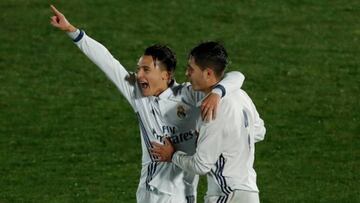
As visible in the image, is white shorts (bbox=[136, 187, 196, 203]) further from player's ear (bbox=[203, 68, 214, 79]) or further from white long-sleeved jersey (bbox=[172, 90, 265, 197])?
player's ear (bbox=[203, 68, 214, 79])

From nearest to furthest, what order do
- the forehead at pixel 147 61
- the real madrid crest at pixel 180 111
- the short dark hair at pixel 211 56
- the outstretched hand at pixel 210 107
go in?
the outstretched hand at pixel 210 107
the short dark hair at pixel 211 56
the forehead at pixel 147 61
the real madrid crest at pixel 180 111

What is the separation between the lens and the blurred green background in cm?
1405

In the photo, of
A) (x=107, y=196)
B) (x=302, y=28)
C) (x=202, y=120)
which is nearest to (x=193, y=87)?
(x=202, y=120)

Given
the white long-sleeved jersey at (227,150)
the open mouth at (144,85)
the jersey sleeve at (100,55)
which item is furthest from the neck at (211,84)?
the jersey sleeve at (100,55)

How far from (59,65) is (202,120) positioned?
1020cm

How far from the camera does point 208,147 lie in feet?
27.0

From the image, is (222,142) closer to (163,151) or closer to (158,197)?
(163,151)

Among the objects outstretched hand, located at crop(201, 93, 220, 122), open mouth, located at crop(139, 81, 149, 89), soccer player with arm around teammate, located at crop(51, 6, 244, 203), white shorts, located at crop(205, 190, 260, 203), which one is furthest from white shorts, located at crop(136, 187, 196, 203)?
outstretched hand, located at crop(201, 93, 220, 122)

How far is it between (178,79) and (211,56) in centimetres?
925

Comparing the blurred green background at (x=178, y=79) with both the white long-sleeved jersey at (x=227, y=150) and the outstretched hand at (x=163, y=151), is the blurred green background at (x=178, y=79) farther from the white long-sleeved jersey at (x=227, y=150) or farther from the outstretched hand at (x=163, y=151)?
the white long-sleeved jersey at (x=227, y=150)

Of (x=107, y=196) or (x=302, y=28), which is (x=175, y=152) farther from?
(x=302, y=28)

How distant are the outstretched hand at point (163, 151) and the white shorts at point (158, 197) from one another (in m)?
0.33

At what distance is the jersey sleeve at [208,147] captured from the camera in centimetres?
823

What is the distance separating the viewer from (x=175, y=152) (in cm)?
875
